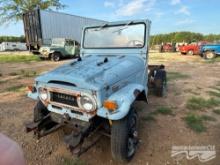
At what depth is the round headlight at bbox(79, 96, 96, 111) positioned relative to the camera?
267 cm

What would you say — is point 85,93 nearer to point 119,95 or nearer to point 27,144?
point 119,95

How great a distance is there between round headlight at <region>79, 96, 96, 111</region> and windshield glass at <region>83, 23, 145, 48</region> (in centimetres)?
176

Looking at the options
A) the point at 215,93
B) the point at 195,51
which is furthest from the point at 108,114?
the point at 195,51

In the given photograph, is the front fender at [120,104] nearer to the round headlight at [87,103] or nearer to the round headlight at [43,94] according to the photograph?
the round headlight at [87,103]

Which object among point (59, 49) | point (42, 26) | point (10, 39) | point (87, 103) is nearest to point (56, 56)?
point (59, 49)

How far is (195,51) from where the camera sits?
20.0 meters

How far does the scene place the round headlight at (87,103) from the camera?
2.67 m

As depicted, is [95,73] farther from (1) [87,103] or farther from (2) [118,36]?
(2) [118,36]

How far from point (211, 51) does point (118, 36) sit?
14.9 metres

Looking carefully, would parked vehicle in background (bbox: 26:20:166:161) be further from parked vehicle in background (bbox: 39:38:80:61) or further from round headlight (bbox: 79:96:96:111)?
parked vehicle in background (bbox: 39:38:80:61)

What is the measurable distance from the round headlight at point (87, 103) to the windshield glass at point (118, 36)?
1.76 metres

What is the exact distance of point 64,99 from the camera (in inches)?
114

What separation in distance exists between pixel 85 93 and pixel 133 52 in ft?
5.71

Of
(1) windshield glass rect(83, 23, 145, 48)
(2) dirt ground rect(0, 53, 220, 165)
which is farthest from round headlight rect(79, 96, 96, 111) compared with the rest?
(1) windshield glass rect(83, 23, 145, 48)
